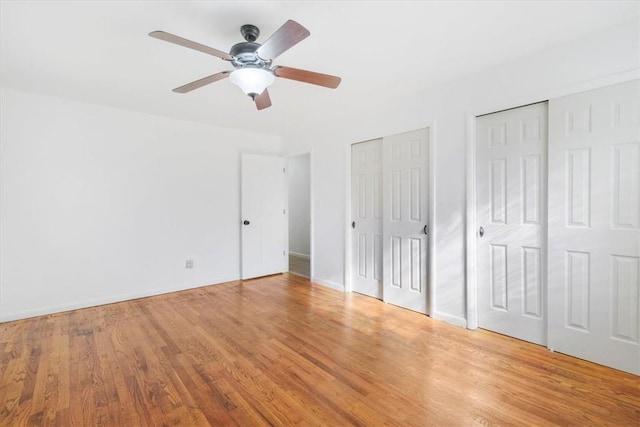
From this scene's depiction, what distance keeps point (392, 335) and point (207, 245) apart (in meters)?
3.02

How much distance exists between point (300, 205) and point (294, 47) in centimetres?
455

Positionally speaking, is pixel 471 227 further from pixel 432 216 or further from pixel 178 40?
pixel 178 40

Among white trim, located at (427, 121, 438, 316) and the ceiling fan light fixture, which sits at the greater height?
the ceiling fan light fixture

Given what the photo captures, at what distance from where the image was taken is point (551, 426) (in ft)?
5.10

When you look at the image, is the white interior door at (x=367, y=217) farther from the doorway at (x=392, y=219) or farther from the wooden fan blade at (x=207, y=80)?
the wooden fan blade at (x=207, y=80)

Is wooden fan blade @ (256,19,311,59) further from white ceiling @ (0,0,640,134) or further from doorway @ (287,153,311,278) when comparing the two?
doorway @ (287,153,311,278)

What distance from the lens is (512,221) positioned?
8.47ft

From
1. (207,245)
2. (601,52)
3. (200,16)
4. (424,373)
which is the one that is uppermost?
(200,16)

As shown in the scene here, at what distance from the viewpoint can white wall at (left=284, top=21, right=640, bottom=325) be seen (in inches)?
83.2

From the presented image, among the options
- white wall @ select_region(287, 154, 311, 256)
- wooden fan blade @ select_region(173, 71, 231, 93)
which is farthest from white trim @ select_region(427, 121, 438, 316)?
white wall @ select_region(287, 154, 311, 256)

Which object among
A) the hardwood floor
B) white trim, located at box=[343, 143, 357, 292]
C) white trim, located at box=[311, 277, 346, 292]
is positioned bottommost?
the hardwood floor

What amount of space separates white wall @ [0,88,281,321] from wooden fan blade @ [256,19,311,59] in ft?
9.36

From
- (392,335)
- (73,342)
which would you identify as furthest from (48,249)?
(392,335)

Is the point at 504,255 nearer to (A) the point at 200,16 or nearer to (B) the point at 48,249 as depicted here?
(A) the point at 200,16
